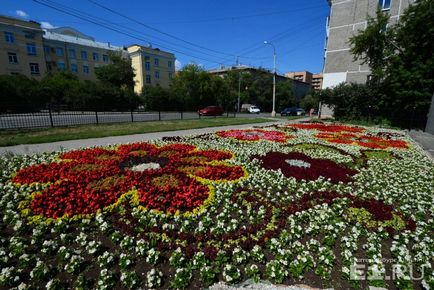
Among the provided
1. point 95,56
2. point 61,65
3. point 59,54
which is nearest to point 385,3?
point 95,56

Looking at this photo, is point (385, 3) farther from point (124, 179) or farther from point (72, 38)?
point (72, 38)

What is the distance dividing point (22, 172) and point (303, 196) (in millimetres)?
6638

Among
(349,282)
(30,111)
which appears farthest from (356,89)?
(30,111)

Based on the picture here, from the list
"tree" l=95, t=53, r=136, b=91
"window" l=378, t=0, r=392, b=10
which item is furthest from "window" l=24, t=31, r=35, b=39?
"window" l=378, t=0, r=392, b=10

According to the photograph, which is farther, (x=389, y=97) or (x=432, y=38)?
(x=389, y=97)

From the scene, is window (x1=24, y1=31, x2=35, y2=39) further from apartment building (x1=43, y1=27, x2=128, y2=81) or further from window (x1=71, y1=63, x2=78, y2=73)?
window (x1=71, y1=63, x2=78, y2=73)

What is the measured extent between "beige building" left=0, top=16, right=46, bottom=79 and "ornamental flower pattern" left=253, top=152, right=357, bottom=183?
53.6 m

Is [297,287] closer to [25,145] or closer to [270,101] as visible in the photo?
[25,145]

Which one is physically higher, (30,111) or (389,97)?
Answer: (389,97)

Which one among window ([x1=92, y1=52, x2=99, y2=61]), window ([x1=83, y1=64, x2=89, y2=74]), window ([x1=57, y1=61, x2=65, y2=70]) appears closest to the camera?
window ([x1=57, y1=61, x2=65, y2=70])

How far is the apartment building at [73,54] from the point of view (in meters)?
46.5

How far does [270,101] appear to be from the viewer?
5975 cm

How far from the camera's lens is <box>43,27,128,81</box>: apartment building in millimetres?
46500

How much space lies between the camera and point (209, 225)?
11.5ft
